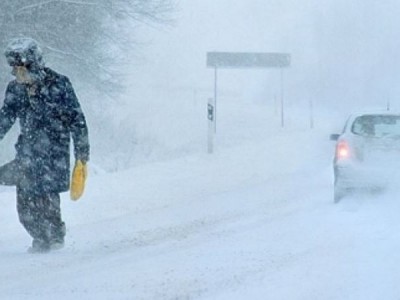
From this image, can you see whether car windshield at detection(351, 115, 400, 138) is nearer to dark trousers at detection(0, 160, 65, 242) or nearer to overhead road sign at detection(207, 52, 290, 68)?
dark trousers at detection(0, 160, 65, 242)

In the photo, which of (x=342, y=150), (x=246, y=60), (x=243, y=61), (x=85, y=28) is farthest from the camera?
(x=246, y=60)

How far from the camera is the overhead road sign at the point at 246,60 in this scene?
2433 centimetres

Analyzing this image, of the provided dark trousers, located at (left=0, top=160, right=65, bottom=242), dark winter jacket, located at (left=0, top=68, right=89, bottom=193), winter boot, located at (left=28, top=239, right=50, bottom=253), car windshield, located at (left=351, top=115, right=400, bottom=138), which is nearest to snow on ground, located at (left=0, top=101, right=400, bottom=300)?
winter boot, located at (left=28, top=239, right=50, bottom=253)

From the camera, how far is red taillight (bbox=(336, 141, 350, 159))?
11938mm

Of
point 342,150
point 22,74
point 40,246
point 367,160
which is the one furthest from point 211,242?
point 342,150

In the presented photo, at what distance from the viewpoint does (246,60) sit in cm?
2558

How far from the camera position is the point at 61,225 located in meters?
8.14

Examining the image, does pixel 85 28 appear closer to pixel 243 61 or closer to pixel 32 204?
pixel 243 61

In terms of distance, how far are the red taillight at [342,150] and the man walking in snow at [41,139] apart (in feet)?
16.4

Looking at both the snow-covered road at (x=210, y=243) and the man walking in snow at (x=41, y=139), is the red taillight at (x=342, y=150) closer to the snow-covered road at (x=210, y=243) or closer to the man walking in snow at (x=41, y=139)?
the snow-covered road at (x=210, y=243)

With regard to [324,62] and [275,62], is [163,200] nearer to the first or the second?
[275,62]

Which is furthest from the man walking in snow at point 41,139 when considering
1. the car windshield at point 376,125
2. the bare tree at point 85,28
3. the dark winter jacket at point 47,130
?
the bare tree at point 85,28

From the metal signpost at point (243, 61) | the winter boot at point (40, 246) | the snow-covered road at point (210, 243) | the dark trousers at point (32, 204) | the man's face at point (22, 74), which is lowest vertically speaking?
the snow-covered road at point (210, 243)

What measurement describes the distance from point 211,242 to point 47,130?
Answer: 1931 mm
